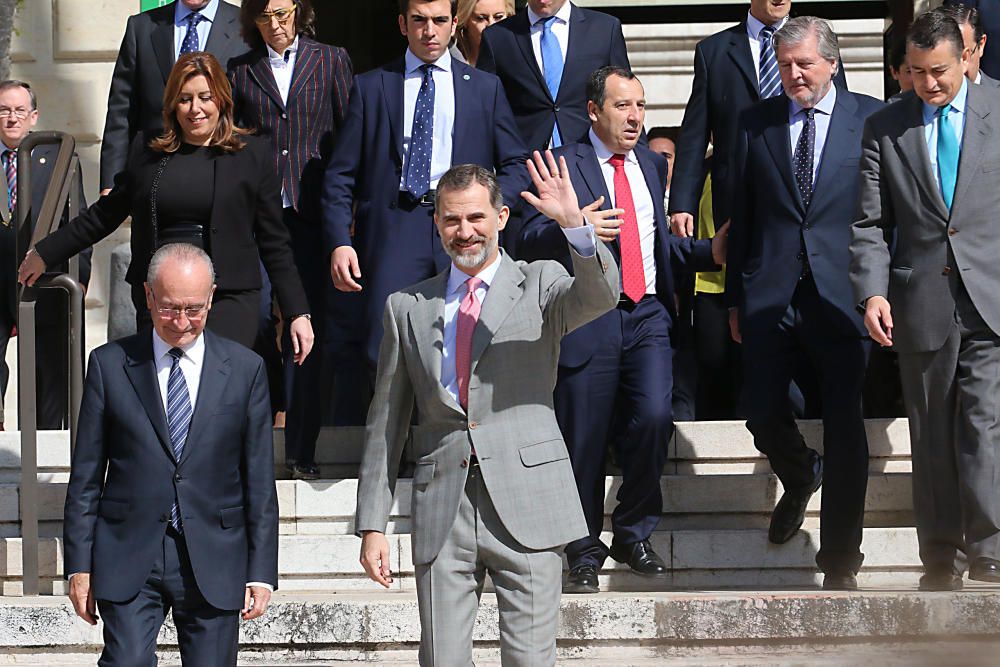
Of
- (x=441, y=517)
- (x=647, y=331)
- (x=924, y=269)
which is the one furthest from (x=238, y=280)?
(x=924, y=269)

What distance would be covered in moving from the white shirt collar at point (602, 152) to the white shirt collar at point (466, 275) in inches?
73.2

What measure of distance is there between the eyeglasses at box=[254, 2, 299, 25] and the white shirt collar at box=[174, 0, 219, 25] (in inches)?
18.2

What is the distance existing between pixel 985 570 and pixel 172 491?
285 centimetres

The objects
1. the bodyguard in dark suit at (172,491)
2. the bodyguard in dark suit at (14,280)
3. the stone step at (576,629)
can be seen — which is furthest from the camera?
the bodyguard in dark suit at (14,280)

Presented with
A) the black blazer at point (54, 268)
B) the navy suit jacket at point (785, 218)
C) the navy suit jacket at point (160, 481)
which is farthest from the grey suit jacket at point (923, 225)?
the black blazer at point (54, 268)

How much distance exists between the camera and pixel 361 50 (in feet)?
45.2

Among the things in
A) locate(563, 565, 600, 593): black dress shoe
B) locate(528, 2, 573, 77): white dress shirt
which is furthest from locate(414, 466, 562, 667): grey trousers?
locate(528, 2, 573, 77): white dress shirt

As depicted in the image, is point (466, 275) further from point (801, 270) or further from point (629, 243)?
point (801, 270)

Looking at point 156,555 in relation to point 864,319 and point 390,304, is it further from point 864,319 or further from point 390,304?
point 864,319

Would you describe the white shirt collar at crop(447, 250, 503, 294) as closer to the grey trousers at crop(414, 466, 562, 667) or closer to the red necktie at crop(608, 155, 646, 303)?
the grey trousers at crop(414, 466, 562, 667)

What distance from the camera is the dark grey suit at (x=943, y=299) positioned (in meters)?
5.38

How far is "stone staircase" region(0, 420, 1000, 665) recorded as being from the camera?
5.21 m

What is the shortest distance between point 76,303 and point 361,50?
7.79 m

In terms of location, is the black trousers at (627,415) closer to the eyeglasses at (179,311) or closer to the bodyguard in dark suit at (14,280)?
the eyeglasses at (179,311)
